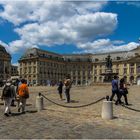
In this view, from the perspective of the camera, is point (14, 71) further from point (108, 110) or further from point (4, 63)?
point (108, 110)

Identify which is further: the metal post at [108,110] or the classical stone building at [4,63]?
the classical stone building at [4,63]

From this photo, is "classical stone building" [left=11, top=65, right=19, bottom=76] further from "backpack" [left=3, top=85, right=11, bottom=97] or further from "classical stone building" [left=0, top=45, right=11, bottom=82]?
"backpack" [left=3, top=85, right=11, bottom=97]

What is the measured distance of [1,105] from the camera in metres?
19.7

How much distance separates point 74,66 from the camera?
14300 cm

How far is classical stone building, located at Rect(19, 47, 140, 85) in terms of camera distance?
124419 millimetres

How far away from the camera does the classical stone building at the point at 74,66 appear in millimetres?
124419

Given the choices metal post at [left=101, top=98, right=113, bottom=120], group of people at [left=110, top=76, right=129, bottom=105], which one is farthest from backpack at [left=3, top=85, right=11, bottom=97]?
group of people at [left=110, top=76, right=129, bottom=105]

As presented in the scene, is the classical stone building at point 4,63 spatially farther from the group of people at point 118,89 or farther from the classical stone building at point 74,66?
the group of people at point 118,89

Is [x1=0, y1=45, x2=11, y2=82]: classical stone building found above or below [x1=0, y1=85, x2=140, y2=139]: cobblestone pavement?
above

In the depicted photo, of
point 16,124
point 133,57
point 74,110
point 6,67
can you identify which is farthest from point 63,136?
point 133,57

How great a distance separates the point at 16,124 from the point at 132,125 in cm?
505

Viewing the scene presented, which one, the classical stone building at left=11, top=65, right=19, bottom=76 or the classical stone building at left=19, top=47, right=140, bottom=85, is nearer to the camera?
the classical stone building at left=19, top=47, right=140, bottom=85

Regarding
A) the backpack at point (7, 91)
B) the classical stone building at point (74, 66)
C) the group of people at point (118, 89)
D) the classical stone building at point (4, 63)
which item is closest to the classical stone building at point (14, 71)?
the classical stone building at point (74, 66)

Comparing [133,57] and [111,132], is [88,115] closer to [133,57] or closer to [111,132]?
[111,132]
